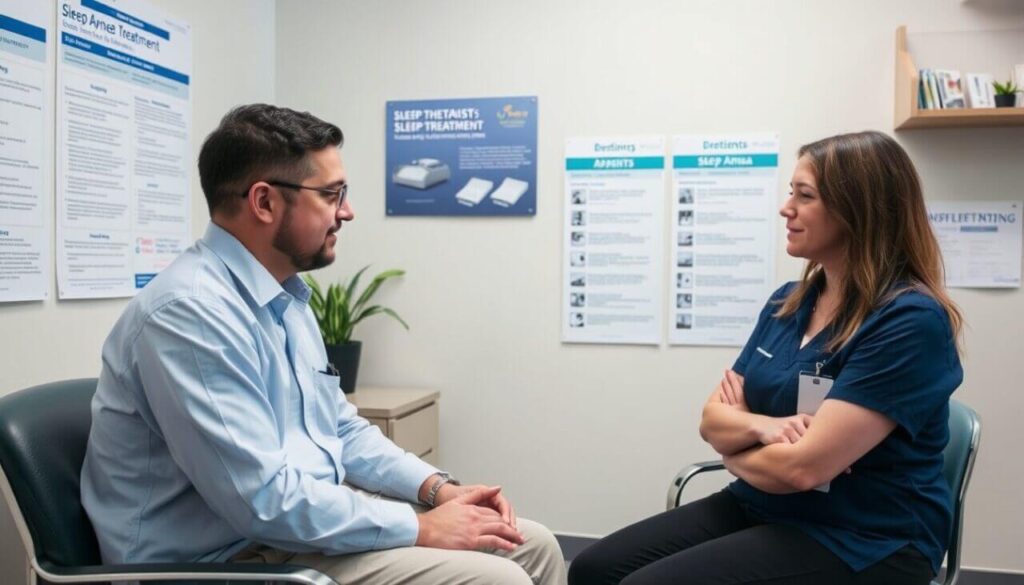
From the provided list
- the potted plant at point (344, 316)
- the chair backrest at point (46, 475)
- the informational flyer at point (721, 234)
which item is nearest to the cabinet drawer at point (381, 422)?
the potted plant at point (344, 316)

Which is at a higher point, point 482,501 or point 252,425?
point 252,425

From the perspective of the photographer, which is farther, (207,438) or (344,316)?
(344,316)

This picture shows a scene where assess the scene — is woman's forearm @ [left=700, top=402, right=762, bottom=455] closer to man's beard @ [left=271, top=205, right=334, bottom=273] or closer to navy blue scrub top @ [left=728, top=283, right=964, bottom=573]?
navy blue scrub top @ [left=728, top=283, right=964, bottom=573]

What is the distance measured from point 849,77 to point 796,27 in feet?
0.85

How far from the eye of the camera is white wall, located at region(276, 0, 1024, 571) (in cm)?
270

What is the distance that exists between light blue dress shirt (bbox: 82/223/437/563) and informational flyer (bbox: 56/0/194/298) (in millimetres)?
903

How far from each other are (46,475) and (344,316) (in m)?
1.60

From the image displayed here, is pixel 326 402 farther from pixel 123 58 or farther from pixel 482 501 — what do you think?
pixel 123 58

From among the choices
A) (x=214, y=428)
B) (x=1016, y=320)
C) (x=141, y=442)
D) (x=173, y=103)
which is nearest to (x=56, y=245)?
(x=173, y=103)

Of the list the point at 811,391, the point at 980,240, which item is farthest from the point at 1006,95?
the point at 811,391

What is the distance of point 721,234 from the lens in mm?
2842

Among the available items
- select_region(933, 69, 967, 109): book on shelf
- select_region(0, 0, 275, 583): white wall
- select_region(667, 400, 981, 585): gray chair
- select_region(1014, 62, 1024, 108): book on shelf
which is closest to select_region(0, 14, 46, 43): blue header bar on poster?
select_region(0, 0, 275, 583): white wall

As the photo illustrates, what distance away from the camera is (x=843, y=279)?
168 cm

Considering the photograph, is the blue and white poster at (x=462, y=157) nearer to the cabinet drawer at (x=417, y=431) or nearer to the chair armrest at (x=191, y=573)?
the cabinet drawer at (x=417, y=431)
